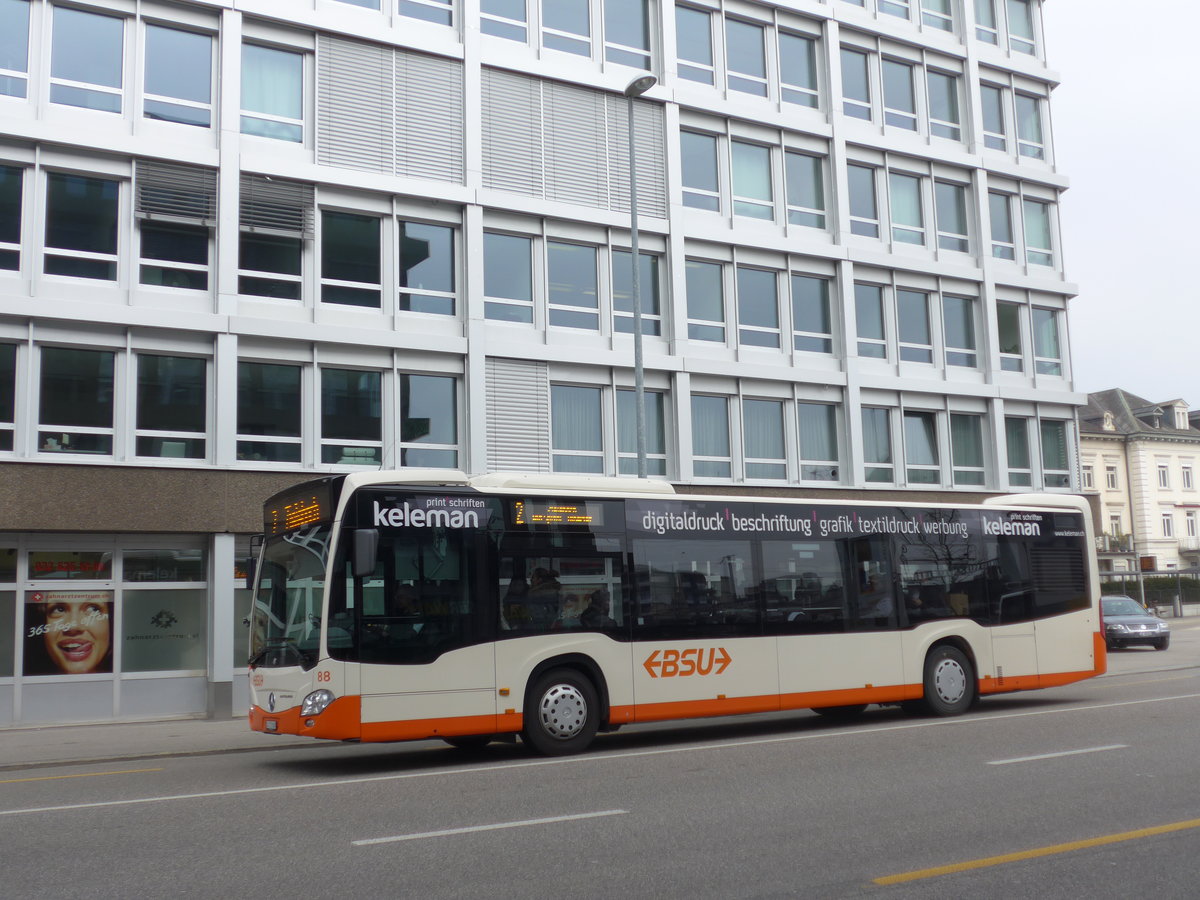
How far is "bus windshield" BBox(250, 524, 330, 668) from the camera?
12.0 metres

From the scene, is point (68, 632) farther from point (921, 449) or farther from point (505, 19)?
point (921, 449)

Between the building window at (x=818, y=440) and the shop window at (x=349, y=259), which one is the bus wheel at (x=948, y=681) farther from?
the shop window at (x=349, y=259)

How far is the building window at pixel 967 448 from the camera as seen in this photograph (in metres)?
31.0

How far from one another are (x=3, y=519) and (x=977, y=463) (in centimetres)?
2305

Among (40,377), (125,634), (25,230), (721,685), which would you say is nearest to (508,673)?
(721,685)

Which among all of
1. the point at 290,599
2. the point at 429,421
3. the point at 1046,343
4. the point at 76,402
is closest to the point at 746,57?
the point at 1046,343

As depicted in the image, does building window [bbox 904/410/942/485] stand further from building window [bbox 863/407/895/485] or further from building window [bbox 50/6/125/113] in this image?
building window [bbox 50/6/125/113]

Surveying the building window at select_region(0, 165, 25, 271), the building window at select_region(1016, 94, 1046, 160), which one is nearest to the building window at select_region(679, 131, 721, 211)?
the building window at select_region(1016, 94, 1046, 160)

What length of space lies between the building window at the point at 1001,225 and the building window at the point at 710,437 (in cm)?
1052

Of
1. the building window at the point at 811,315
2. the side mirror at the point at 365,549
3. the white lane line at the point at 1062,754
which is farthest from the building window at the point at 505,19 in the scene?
the white lane line at the point at 1062,754

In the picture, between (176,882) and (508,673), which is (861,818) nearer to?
(176,882)

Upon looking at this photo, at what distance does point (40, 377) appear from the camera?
1983 cm

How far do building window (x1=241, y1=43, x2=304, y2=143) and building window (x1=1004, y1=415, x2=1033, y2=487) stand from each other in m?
19.7

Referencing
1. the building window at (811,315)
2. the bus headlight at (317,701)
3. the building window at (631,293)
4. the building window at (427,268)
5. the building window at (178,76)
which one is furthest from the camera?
the building window at (811,315)
